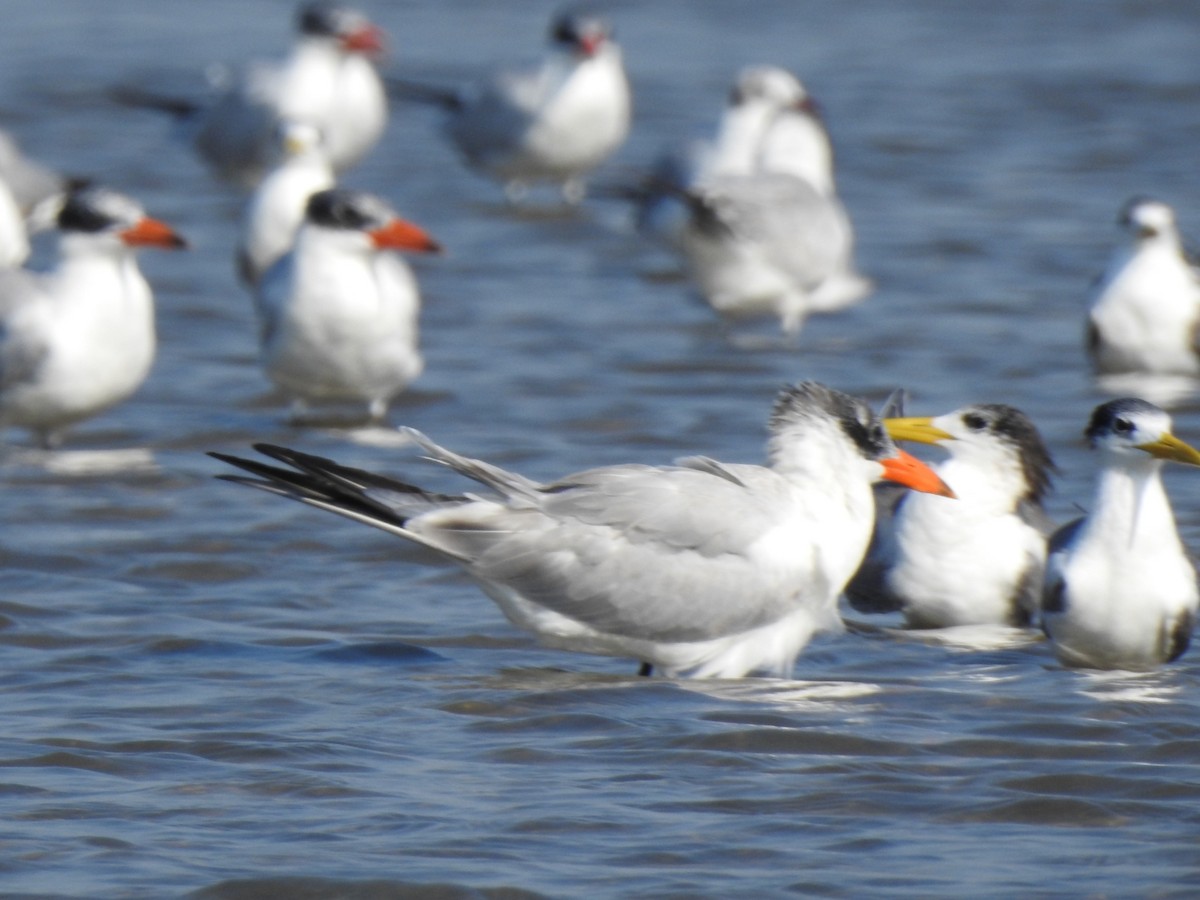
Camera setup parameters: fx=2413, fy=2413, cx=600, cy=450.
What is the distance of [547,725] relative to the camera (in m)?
5.32

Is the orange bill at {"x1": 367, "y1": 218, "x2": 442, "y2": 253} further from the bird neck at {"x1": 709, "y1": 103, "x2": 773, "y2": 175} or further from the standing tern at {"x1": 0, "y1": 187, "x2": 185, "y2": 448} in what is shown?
the bird neck at {"x1": 709, "y1": 103, "x2": 773, "y2": 175}

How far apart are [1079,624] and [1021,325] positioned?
5.00 metres

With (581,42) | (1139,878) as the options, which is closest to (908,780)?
(1139,878)

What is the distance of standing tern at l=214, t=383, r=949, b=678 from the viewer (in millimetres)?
5562

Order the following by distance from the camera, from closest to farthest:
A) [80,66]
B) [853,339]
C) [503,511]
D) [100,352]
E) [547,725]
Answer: [547,725]
[503,511]
[100,352]
[853,339]
[80,66]

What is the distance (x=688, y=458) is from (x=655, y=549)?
248 millimetres

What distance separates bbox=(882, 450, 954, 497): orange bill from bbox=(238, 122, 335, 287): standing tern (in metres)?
5.19

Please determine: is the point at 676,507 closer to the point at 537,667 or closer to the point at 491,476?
the point at 491,476

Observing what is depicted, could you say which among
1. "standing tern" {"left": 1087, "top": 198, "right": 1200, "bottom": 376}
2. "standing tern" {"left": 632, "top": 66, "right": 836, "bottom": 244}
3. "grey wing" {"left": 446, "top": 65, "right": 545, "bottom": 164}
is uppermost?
"grey wing" {"left": 446, "top": 65, "right": 545, "bottom": 164}

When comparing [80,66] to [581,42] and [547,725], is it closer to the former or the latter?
[581,42]

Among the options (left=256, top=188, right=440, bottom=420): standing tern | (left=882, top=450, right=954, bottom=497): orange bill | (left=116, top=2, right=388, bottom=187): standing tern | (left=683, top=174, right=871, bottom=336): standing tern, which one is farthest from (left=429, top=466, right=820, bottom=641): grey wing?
(left=116, top=2, right=388, bottom=187): standing tern

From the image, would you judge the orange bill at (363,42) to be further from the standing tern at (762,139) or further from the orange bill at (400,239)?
the orange bill at (400,239)

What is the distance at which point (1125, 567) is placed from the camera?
18.7 ft

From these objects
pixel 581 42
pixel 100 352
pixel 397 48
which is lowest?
pixel 100 352
